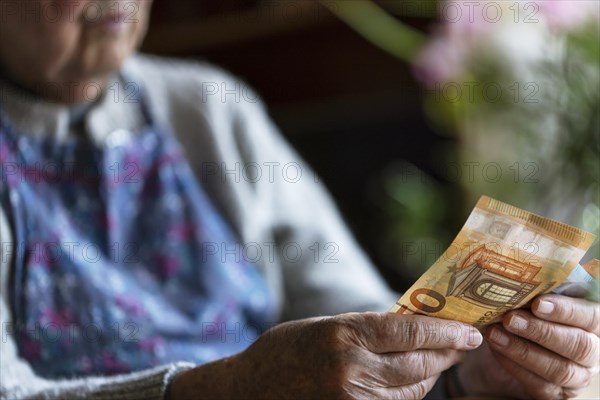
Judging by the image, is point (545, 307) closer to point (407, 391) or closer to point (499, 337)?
point (499, 337)

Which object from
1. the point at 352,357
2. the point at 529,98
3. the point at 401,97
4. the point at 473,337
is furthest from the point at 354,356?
the point at 401,97

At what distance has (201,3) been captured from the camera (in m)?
2.28

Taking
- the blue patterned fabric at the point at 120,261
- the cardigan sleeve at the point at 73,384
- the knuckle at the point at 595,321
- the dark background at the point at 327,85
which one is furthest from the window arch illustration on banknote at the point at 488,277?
the dark background at the point at 327,85

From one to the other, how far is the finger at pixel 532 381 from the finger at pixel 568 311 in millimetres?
77

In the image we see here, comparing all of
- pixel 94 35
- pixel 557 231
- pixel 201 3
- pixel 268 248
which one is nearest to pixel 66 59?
pixel 94 35

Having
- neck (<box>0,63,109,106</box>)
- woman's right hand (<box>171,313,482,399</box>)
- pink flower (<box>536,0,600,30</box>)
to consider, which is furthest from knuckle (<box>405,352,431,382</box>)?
neck (<box>0,63,109,106</box>)

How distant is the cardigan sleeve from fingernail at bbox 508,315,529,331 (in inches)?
14.0

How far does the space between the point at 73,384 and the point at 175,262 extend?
286mm

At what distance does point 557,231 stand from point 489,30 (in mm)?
711

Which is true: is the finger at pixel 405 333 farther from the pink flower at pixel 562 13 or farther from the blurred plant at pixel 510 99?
the pink flower at pixel 562 13

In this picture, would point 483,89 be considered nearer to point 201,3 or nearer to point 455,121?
point 455,121

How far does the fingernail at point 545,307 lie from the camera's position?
2.67 ft

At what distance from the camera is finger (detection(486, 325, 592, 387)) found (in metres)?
0.84

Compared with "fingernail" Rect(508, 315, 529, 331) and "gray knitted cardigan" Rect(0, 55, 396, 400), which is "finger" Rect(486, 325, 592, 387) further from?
"gray knitted cardigan" Rect(0, 55, 396, 400)
